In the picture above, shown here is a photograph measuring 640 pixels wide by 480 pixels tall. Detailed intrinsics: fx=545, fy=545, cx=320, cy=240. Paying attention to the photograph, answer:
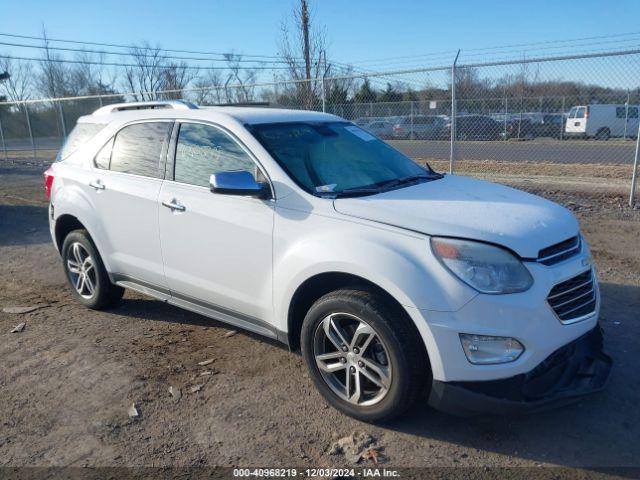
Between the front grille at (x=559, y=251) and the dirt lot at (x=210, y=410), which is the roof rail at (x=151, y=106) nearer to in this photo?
the dirt lot at (x=210, y=410)

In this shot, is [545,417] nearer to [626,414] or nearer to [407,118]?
[626,414]

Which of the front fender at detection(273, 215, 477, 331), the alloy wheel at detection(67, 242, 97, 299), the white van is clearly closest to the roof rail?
the alloy wheel at detection(67, 242, 97, 299)

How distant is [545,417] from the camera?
3213 mm

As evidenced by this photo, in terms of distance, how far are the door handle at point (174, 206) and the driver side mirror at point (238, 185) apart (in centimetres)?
56

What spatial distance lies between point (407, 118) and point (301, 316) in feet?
52.0

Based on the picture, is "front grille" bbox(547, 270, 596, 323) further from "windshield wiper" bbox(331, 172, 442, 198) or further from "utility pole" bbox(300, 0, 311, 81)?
"utility pole" bbox(300, 0, 311, 81)

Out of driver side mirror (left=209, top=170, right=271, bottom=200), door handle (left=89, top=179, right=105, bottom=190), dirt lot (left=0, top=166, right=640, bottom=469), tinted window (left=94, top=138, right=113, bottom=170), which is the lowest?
dirt lot (left=0, top=166, right=640, bottom=469)

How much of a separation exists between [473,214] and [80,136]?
3.79 m

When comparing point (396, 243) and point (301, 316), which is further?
point (301, 316)

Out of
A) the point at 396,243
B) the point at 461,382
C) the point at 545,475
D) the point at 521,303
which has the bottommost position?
the point at 545,475

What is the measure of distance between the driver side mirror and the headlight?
1206mm

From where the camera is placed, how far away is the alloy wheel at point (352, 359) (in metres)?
3.09

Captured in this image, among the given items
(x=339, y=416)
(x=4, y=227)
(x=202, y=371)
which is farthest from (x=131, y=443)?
(x=4, y=227)

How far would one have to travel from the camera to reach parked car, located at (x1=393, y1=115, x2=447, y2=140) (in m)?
A: 17.9
